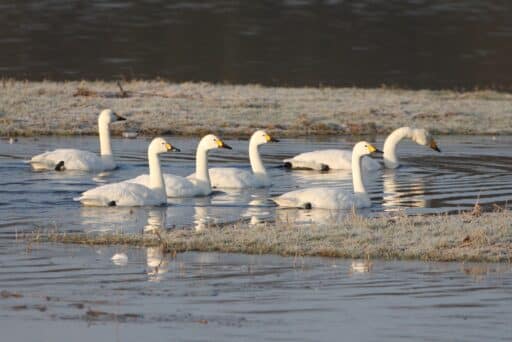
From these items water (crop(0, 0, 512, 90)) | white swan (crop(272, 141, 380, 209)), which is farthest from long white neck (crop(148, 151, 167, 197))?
water (crop(0, 0, 512, 90))

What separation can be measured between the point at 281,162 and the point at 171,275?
1086 centimetres

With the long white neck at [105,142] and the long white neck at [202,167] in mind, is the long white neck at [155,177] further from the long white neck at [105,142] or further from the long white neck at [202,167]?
the long white neck at [105,142]

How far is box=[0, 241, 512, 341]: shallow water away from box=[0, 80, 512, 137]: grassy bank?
1334 cm

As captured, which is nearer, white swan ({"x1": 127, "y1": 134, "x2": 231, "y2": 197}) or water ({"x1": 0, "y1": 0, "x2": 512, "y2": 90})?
white swan ({"x1": 127, "y1": 134, "x2": 231, "y2": 197})

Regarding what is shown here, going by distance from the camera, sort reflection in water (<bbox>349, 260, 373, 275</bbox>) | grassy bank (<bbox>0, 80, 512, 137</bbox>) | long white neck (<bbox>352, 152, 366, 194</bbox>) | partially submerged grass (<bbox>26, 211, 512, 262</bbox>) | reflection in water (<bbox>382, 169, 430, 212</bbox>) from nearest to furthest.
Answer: reflection in water (<bbox>349, 260, 373, 275</bbox>)
partially submerged grass (<bbox>26, 211, 512, 262</bbox>)
reflection in water (<bbox>382, 169, 430, 212</bbox>)
long white neck (<bbox>352, 152, 366, 194</bbox>)
grassy bank (<bbox>0, 80, 512, 137</bbox>)

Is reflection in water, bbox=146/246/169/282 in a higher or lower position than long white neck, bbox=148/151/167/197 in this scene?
lower

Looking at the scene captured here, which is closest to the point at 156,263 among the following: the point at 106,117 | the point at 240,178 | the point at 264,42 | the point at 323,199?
the point at 323,199

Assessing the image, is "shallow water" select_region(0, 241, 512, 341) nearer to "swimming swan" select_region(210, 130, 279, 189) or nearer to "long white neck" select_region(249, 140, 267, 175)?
"swimming swan" select_region(210, 130, 279, 189)

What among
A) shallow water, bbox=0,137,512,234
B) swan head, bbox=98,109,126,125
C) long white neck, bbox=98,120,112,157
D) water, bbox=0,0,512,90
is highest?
water, bbox=0,0,512,90

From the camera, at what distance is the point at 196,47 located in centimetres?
4600

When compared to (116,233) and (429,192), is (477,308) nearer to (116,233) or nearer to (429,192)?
(116,233)

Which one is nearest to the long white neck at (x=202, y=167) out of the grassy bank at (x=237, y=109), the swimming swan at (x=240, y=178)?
the swimming swan at (x=240, y=178)

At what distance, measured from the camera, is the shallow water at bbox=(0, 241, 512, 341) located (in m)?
9.65

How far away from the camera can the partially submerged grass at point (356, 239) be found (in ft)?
42.3
